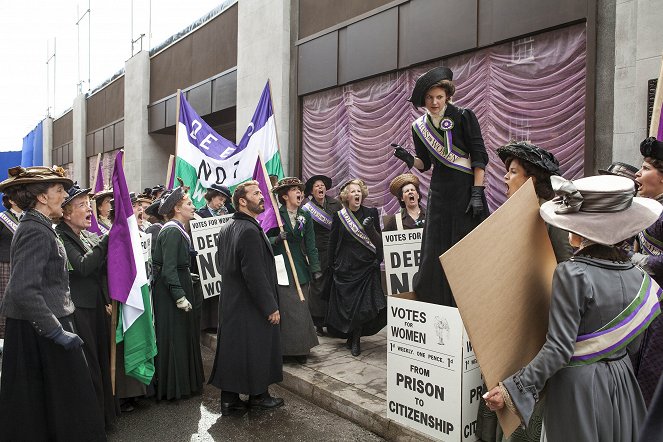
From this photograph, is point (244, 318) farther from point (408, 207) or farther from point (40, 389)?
point (408, 207)

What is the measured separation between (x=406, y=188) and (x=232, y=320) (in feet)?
8.59

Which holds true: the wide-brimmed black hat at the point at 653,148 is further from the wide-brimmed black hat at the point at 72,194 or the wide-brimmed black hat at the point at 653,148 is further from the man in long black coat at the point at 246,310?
the wide-brimmed black hat at the point at 72,194

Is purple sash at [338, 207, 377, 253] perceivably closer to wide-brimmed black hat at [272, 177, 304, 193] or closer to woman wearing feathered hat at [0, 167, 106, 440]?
wide-brimmed black hat at [272, 177, 304, 193]

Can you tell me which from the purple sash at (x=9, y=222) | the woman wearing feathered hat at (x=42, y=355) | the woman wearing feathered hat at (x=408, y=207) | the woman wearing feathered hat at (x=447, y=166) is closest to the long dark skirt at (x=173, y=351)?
the woman wearing feathered hat at (x=42, y=355)

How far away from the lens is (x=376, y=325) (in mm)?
6293

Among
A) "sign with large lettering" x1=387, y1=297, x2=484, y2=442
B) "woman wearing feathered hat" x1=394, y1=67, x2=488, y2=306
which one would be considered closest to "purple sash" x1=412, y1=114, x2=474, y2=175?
"woman wearing feathered hat" x1=394, y1=67, x2=488, y2=306

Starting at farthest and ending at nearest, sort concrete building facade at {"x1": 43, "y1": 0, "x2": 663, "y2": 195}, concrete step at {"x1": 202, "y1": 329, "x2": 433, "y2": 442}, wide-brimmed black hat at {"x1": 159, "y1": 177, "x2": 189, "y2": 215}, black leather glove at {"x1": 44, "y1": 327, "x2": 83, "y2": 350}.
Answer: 1. concrete building facade at {"x1": 43, "y1": 0, "x2": 663, "y2": 195}
2. wide-brimmed black hat at {"x1": 159, "y1": 177, "x2": 189, "y2": 215}
3. concrete step at {"x1": 202, "y1": 329, "x2": 433, "y2": 442}
4. black leather glove at {"x1": 44, "y1": 327, "x2": 83, "y2": 350}

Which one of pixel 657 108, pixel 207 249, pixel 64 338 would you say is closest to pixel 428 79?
pixel 657 108

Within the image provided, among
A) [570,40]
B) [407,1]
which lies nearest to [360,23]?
[407,1]

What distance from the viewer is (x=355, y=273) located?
6.12 meters

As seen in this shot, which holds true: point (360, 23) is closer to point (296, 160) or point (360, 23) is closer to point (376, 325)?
point (296, 160)

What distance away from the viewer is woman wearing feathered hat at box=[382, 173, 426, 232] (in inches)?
232

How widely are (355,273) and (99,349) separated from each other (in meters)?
2.93

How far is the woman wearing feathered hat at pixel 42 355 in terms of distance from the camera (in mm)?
3381
